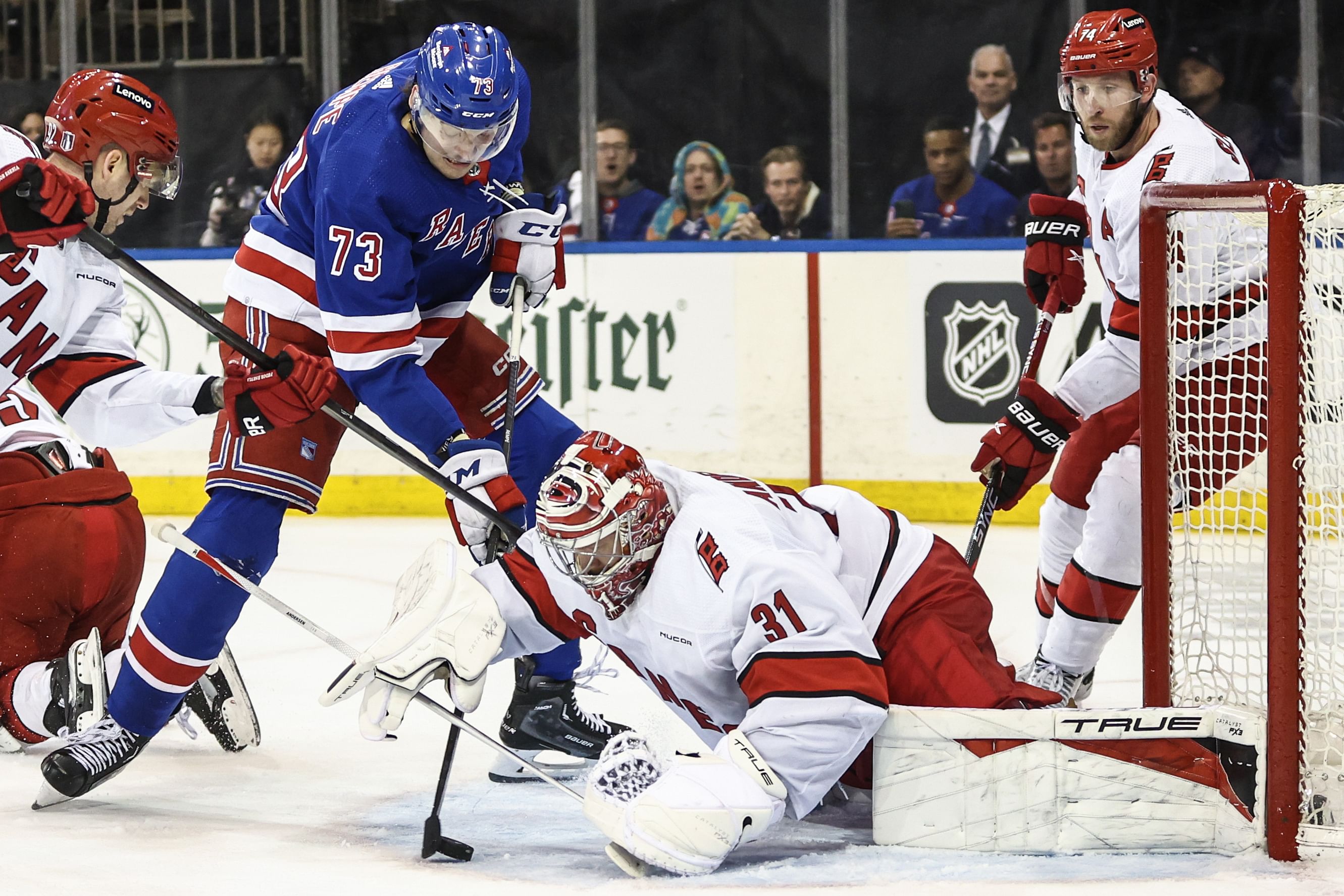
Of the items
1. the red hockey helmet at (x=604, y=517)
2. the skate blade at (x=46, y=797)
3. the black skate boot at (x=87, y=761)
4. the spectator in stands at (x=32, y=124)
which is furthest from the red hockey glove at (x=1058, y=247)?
the spectator in stands at (x=32, y=124)

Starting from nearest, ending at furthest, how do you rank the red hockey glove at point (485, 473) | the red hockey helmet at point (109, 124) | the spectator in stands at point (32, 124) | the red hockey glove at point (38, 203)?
1. the red hockey glove at point (38, 203)
2. the red hockey glove at point (485, 473)
3. the red hockey helmet at point (109, 124)
4. the spectator in stands at point (32, 124)

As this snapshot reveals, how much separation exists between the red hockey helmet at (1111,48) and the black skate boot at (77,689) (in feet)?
6.17

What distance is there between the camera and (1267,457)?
7.54ft

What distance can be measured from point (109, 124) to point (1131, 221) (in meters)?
1.66

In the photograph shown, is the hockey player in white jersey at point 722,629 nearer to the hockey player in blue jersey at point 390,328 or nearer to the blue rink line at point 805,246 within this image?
the hockey player in blue jersey at point 390,328

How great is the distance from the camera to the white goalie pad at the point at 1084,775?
6.94ft

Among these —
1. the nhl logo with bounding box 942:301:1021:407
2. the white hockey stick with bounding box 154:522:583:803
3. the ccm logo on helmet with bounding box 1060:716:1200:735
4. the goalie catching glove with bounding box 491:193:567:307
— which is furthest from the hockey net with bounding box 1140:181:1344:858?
the nhl logo with bounding box 942:301:1021:407

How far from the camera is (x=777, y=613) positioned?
2029 millimetres


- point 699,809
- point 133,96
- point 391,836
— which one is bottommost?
point 391,836

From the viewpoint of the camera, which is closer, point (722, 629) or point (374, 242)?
point (722, 629)

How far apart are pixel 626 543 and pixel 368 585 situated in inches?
96.4

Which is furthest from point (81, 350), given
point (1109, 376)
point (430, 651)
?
point (1109, 376)

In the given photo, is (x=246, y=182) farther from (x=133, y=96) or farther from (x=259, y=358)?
(x=259, y=358)

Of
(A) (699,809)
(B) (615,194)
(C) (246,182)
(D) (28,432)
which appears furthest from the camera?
(C) (246,182)
